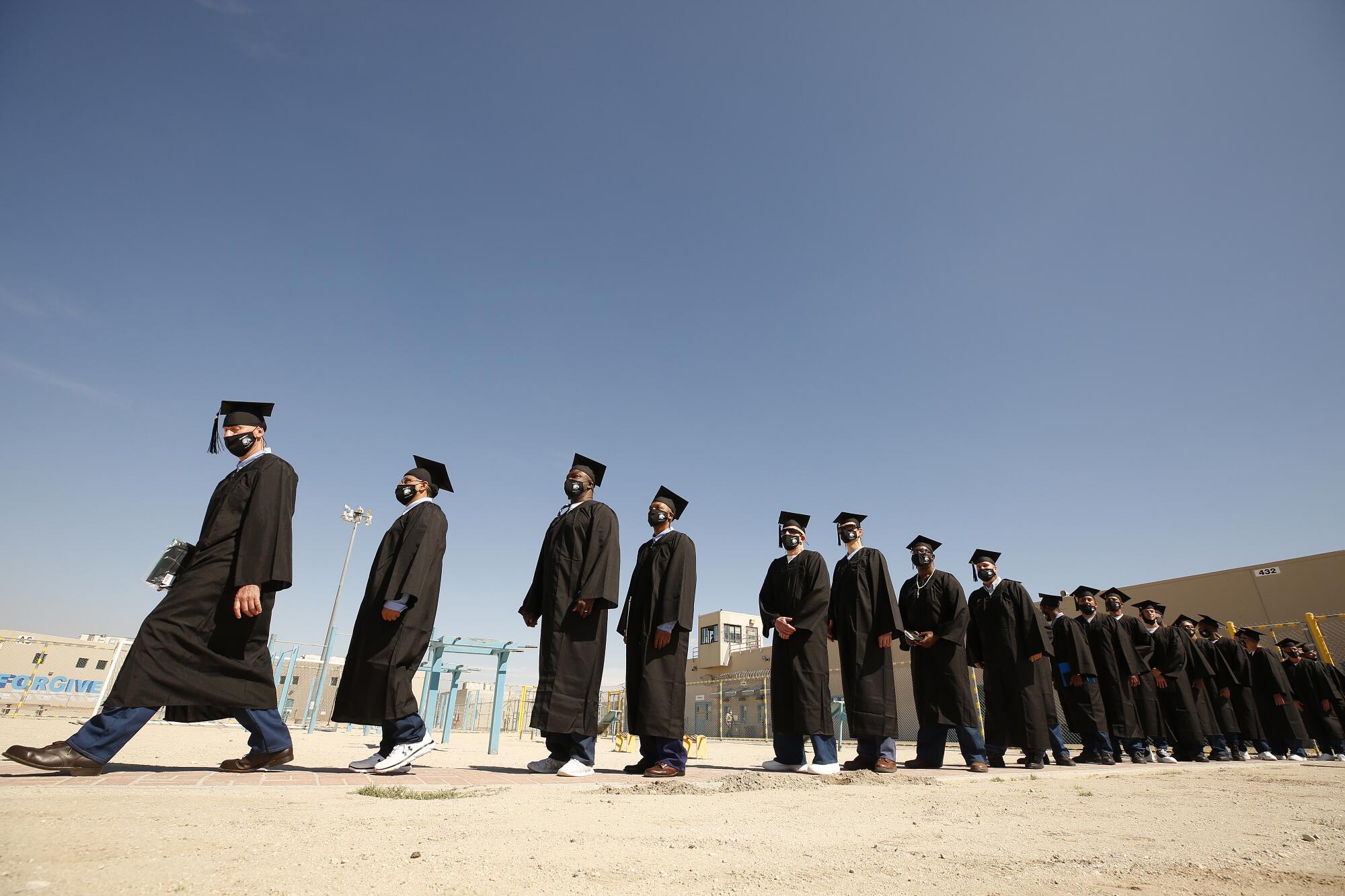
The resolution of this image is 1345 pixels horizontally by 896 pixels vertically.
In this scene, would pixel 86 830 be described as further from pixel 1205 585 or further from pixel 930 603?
pixel 1205 585

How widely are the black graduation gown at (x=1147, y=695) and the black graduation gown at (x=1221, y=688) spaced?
1.67m

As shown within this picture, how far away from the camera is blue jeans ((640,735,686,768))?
5.05 meters

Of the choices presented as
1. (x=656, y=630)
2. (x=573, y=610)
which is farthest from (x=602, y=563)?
(x=656, y=630)

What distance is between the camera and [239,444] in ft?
15.3

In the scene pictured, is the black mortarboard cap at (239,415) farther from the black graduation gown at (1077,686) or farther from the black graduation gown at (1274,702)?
the black graduation gown at (1274,702)

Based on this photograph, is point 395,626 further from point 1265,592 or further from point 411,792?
point 1265,592

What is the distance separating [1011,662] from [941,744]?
67.8 inches

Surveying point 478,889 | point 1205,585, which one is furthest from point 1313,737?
point 478,889

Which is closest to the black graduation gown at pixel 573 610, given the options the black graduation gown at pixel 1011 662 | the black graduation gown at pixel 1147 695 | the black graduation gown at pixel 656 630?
the black graduation gown at pixel 656 630

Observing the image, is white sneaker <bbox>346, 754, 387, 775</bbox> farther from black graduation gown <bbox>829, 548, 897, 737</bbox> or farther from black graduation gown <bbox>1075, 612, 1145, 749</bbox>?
black graduation gown <bbox>1075, 612, 1145, 749</bbox>

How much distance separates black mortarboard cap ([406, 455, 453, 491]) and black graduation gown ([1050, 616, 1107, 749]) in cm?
851

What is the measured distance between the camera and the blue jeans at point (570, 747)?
484cm

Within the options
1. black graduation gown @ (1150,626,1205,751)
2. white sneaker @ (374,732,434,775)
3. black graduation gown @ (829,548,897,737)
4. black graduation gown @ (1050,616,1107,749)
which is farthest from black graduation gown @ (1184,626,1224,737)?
white sneaker @ (374,732,434,775)

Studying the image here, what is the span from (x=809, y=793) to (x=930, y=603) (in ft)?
Answer: 11.6
